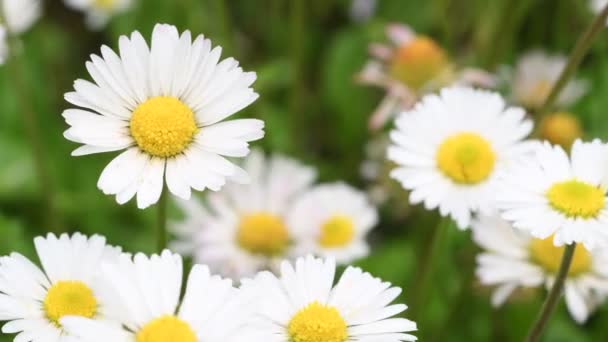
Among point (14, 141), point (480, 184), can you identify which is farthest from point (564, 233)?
point (14, 141)

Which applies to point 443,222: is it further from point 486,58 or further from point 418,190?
point 486,58

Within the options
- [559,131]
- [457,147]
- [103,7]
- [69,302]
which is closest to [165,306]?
[69,302]

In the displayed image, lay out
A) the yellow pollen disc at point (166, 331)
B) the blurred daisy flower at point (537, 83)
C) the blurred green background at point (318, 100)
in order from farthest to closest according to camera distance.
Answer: the blurred daisy flower at point (537, 83)
the blurred green background at point (318, 100)
the yellow pollen disc at point (166, 331)

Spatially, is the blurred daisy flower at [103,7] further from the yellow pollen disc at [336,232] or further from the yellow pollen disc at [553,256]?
the yellow pollen disc at [553,256]

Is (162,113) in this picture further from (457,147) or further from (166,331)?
(457,147)

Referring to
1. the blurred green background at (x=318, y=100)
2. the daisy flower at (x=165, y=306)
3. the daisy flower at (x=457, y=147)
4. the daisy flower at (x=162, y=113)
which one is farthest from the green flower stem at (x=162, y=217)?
the blurred green background at (x=318, y=100)
